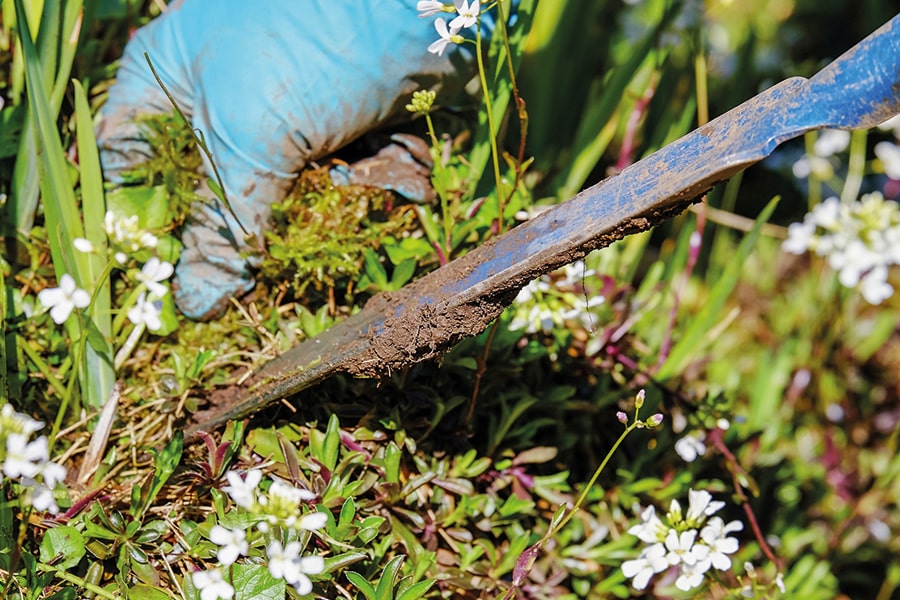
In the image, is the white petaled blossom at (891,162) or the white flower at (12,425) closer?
the white flower at (12,425)

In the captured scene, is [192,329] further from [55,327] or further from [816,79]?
[816,79]

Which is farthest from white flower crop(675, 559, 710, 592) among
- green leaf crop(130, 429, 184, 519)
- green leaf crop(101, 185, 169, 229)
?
green leaf crop(101, 185, 169, 229)

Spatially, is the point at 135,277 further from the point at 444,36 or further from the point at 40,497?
the point at 444,36

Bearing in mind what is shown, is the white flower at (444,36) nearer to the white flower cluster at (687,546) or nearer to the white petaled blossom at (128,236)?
the white petaled blossom at (128,236)

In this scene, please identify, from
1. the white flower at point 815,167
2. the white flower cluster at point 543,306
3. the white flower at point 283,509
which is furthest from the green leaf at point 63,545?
the white flower at point 815,167

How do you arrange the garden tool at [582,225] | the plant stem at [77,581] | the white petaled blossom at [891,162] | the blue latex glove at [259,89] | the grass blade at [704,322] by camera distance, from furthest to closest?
1. the white petaled blossom at [891,162]
2. the grass blade at [704,322]
3. the blue latex glove at [259,89]
4. the plant stem at [77,581]
5. the garden tool at [582,225]

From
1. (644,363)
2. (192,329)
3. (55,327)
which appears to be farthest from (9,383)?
(644,363)

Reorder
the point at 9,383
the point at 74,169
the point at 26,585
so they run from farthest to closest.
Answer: the point at 74,169
the point at 9,383
the point at 26,585
